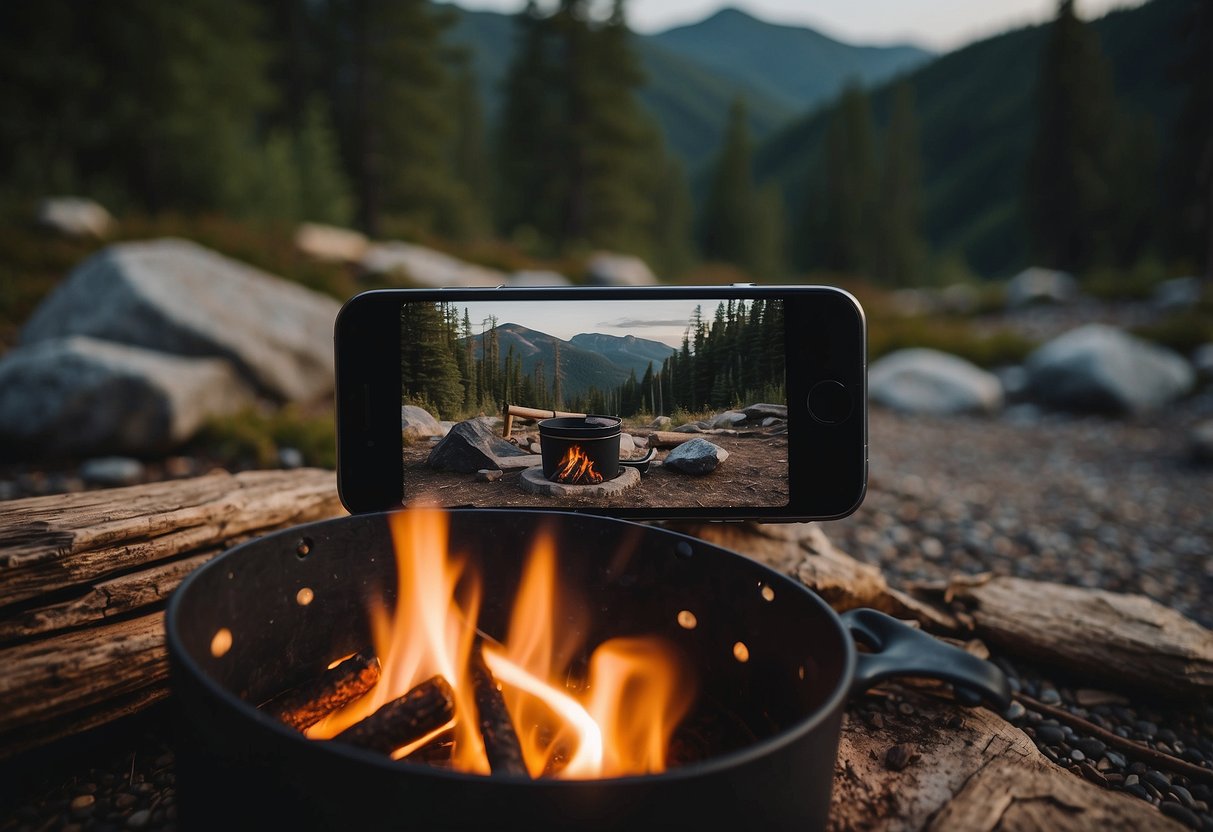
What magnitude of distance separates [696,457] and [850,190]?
47481 mm

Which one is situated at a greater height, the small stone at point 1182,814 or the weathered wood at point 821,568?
the weathered wood at point 821,568

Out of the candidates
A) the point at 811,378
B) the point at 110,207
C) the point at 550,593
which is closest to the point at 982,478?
the point at 811,378

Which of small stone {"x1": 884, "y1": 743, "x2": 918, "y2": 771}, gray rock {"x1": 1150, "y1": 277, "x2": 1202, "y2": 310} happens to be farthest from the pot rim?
gray rock {"x1": 1150, "y1": 277, "x2": 1202, "y2": 310}

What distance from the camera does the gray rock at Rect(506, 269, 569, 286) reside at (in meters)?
13.4

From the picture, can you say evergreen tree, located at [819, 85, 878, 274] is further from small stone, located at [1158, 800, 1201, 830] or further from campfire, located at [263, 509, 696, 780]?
campfire, located at [263, 509, 696, 780]

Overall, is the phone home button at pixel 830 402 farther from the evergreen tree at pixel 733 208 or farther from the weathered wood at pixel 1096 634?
the evergreen tree at pixel 733 208

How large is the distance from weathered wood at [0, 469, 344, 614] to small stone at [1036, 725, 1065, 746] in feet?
6.92

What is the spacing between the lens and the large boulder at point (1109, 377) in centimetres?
768

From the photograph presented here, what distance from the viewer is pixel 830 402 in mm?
1572

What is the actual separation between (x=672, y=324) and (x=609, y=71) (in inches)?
1030

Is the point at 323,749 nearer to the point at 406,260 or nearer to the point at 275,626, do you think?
the point at 275,626

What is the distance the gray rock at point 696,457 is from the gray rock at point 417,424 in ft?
1.80

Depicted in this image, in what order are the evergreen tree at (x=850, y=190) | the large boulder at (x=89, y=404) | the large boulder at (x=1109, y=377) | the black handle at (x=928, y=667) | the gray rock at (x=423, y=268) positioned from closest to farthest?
1. the black handle at (x=928, y=667)
2. the large boulder at (x=89, y=404)
3. the large boulder at (x=1109, y=377)
4. the gray rock at (x=423, y=268)
5. the evergreen tree at (x=850, y=190)

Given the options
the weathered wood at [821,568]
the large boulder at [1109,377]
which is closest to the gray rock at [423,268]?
the large boulder at [1109,377]
